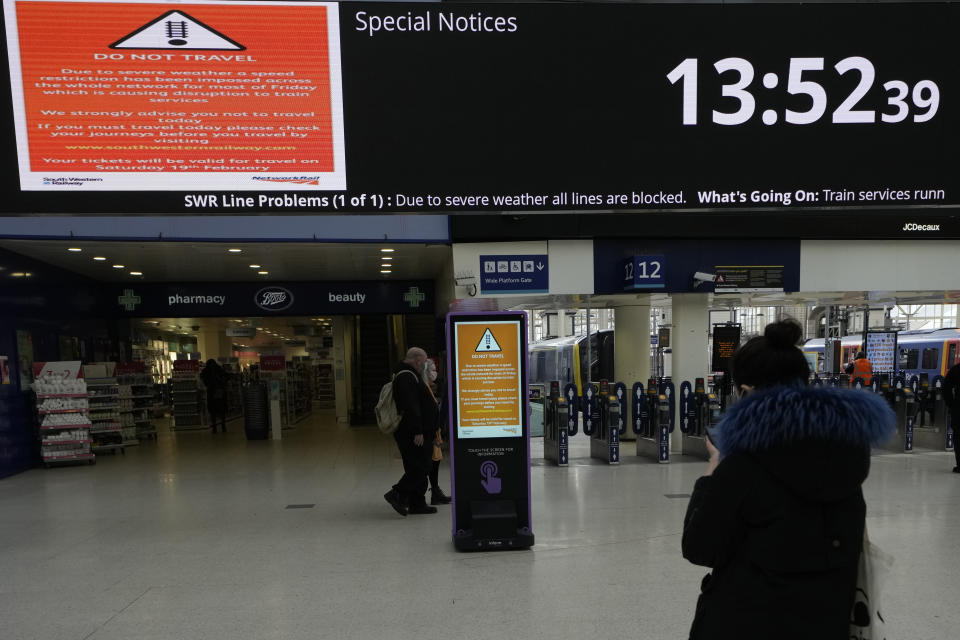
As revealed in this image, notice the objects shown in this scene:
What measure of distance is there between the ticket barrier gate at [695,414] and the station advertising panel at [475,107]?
5.50 metres

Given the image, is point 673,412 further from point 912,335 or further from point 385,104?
point 912,335

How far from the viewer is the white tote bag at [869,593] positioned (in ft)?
5.10

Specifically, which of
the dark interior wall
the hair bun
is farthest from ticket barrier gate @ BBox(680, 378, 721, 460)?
the dark interior wall

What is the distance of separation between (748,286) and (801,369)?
7.61 m

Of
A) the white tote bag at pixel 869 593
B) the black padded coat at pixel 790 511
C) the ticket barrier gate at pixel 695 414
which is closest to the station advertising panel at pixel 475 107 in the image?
the black padded coat at pixel 790 511

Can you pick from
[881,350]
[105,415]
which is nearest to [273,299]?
[105,415]

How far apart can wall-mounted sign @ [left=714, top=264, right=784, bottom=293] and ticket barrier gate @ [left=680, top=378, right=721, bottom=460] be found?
4.69ft

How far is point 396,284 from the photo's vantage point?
1167 centimetres

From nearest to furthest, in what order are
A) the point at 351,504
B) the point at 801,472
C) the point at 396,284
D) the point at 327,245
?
the point at 801,472 → the point at 351,504 → the point at 327,245 → the point at 396,284

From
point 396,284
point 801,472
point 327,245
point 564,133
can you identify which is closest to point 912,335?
point 396,284

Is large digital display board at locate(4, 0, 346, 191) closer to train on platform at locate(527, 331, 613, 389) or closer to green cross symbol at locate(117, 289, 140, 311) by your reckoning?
green cross symbol at locate(117, 289, 140, 311)

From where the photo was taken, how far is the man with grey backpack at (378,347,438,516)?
542cm

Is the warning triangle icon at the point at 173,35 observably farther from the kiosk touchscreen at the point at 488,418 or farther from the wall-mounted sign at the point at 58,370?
the wall-mounted sign at the point at 58,370

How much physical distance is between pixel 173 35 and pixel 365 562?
142 inches
